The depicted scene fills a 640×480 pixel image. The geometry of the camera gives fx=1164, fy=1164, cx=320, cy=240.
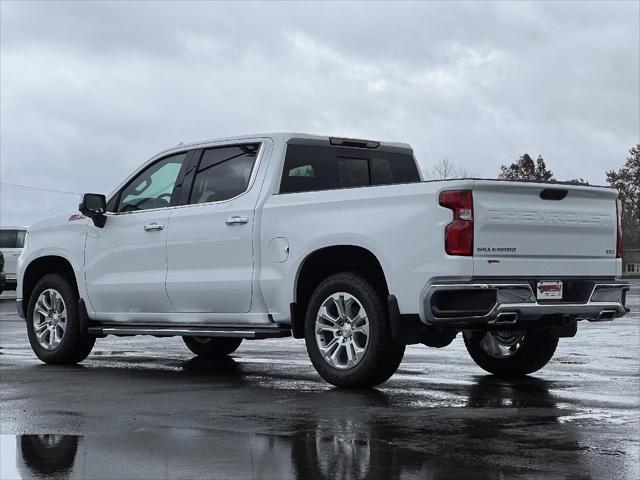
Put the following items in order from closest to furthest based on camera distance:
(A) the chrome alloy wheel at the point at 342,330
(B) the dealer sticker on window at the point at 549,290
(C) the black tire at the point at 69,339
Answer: (B) the dealer sticker on window at the point at 549,290
(A) the chrome alloy wheel at the point at 342,330
(C) the black tire at the point at 69,339

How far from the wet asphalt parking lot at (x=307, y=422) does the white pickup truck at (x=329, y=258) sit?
Result: 403 millimetres

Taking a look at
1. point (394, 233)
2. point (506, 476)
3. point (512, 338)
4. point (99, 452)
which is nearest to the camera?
point (506, 476)

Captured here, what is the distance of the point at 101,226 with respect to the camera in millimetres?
11211

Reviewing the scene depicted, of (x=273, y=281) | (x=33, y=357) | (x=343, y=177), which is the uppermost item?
(x=343, y=177)

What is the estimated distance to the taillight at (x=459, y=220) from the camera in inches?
328

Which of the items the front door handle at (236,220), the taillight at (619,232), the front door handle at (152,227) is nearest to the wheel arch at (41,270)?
the front door handle at (152,227)

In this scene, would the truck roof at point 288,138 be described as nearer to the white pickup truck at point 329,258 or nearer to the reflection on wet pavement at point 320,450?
the white pickup truck at point 329,258

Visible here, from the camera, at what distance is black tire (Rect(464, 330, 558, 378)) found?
1020 centimetres

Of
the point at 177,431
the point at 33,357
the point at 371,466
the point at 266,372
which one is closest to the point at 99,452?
the point at 177,431

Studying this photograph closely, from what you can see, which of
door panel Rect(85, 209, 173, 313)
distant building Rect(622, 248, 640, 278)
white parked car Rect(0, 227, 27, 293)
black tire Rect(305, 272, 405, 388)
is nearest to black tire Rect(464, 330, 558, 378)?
black tire Rect(305, 272, 405, 388)

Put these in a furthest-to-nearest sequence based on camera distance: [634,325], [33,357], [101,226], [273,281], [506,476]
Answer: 1. [634,325]
2. [33,357]
3. [101,226]
4. [273,281]
5. [506,476]

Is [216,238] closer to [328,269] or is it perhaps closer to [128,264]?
[328,269]

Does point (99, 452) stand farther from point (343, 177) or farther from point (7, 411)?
point (343, 177)

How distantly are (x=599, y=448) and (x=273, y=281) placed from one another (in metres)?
3.90
